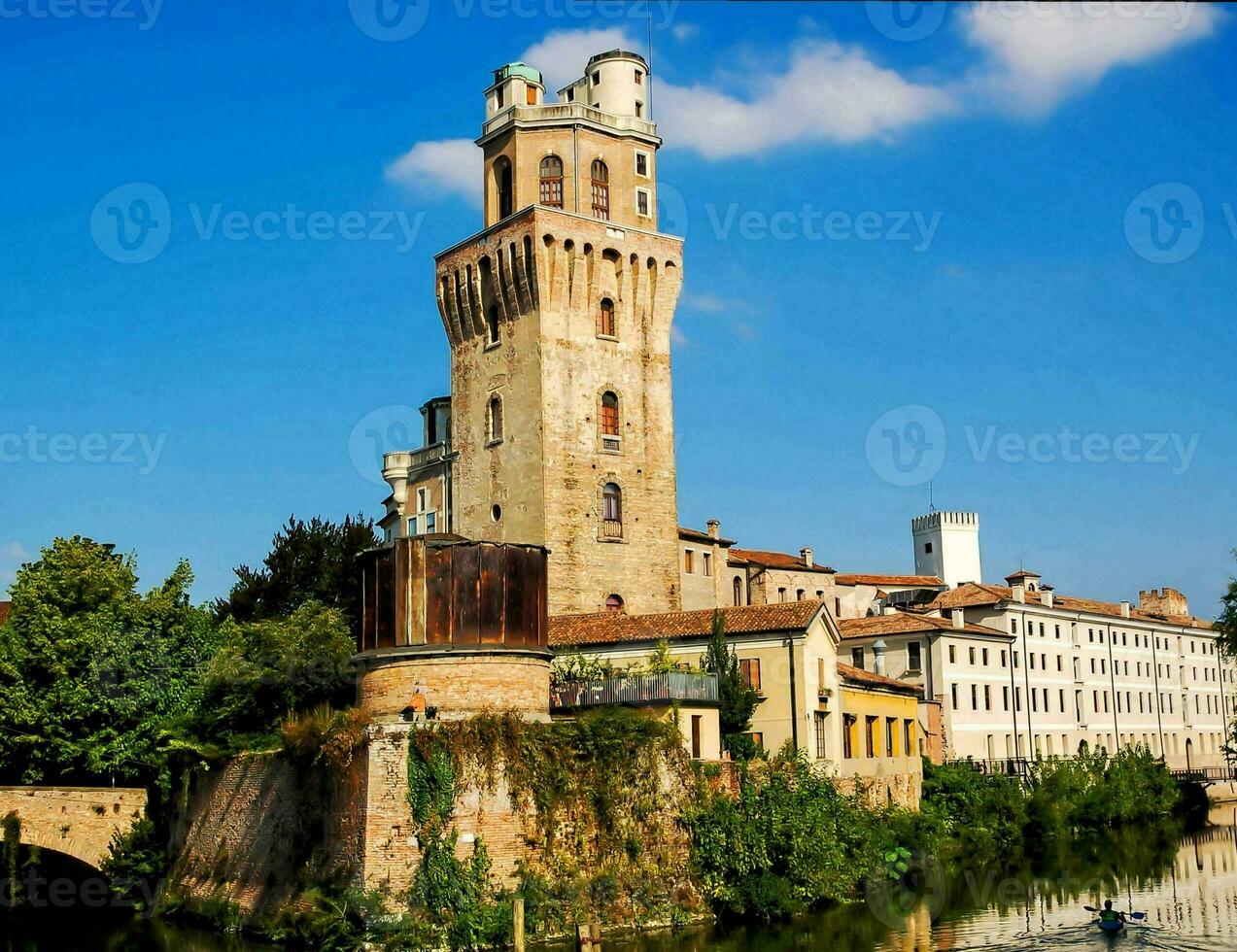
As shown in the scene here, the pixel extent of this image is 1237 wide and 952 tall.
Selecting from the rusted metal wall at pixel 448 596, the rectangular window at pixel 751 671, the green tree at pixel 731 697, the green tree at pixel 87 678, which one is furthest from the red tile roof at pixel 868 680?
the green tree at pixel 87 678

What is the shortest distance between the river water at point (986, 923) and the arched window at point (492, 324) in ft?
82.3

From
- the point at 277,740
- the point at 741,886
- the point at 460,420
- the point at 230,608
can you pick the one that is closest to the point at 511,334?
the point at 460,420

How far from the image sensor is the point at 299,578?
55219mm

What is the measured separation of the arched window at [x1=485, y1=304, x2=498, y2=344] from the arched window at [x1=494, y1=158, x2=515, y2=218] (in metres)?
3.67

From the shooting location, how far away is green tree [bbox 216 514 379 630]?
54.1 m

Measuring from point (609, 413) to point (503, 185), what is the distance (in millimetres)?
9779

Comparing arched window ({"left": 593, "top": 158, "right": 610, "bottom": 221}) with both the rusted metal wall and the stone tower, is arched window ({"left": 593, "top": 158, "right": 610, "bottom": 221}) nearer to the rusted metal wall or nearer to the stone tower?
the stone tower

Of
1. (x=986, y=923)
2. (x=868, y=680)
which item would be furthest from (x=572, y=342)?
(x=986, y=923)

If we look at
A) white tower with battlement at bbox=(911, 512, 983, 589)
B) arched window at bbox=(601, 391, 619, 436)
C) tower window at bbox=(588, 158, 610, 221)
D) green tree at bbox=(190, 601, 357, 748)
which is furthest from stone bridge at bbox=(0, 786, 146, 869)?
white tower with battlement at bbox=(911, 512, 983, 589)

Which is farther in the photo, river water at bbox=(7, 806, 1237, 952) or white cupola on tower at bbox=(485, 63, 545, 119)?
white cupola on tower at bbox=(485, 63, 545, 119)

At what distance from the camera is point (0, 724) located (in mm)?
42094

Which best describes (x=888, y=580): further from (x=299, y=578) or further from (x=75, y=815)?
(x=75, y=815)

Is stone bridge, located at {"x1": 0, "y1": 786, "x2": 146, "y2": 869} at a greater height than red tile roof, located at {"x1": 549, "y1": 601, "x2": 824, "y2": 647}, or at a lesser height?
lesser

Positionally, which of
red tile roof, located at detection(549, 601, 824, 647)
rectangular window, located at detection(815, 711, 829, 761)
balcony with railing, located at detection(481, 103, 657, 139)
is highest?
balcony with railing, located at detection(481, 103, 657, 139)
